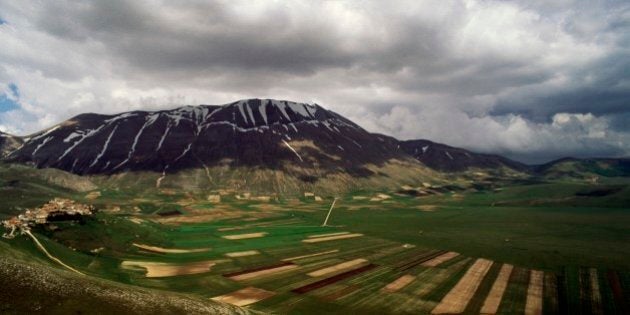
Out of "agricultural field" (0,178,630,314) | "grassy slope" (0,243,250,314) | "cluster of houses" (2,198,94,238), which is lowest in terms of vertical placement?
"agricultural field" (0,178,630,314)

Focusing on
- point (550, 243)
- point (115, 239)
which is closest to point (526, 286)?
point (550, 243)

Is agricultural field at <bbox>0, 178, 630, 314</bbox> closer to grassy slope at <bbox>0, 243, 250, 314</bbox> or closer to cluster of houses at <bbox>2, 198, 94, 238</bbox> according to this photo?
cluster of houses at <bbox>2, 198, 94, 238</bbox>

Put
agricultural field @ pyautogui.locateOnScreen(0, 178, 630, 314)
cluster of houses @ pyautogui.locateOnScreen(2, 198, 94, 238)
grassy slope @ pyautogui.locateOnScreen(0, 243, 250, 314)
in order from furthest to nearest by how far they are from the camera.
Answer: cluster of houses @ pyautogui.locateOnScreen(2, 198, 94, 238) → agricultural field @ pyautogui.locateOnScreen(0, 178, 630, 314) → grassy slope @ pyautogui.locateOnScreen(0, 243, 250, 314)

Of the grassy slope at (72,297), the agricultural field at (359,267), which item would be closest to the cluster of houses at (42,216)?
the agricultural field at (359,267)

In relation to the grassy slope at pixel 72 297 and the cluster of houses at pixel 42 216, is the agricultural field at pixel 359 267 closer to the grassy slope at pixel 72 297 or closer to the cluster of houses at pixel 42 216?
the cluster of houses at pixel 42 216

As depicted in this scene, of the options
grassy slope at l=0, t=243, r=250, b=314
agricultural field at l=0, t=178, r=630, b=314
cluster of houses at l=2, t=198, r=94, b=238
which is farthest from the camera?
cluster of houses at l=2, t=198, r=94, b=238

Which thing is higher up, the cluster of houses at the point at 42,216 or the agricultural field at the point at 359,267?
the cluster of houses at the point at 42,216

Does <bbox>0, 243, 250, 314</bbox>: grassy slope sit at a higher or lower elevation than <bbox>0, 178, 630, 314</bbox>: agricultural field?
higher

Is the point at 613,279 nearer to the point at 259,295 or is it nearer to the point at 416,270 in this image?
the point at 416,270

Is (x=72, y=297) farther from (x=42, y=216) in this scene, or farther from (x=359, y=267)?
(x=42, y=216)

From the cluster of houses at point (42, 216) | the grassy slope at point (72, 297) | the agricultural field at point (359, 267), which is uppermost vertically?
the cluster of houses at point (42, 216)

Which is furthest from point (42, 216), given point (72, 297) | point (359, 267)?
point (359, 267)

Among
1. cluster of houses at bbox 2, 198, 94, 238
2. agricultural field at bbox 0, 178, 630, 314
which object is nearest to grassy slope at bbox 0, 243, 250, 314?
agricultural field at bbox 0, 178, 630, 314
